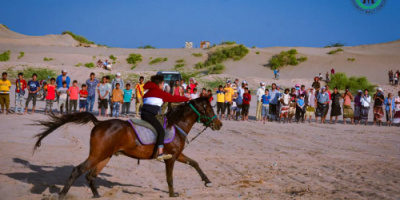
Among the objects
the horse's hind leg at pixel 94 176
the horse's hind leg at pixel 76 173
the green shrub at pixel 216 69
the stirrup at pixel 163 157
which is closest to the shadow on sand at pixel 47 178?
the horse's hind leg at pixel 94 176

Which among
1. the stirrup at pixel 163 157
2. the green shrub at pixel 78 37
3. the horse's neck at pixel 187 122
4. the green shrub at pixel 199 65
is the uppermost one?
the green shrub at pixel 78 37

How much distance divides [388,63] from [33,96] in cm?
5412

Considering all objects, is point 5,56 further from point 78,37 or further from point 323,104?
point 323,104

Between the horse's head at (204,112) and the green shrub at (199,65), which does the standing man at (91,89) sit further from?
the green shrub at (199,65)

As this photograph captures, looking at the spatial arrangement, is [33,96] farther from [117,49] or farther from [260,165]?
[117,49]

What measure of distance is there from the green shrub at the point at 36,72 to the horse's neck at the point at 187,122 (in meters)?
33.8

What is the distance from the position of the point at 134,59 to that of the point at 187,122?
6593 centimetres

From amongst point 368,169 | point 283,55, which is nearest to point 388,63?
point 283,55

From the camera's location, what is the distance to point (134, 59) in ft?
241

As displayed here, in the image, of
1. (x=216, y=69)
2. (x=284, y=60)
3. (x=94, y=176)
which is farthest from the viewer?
(x=284, y=60)

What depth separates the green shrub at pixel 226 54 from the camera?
6792cm

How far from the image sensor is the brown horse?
7.63 m

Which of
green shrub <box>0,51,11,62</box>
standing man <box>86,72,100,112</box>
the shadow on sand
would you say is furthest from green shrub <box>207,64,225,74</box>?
the shadow on sand

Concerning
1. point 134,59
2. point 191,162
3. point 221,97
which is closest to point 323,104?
point 221,97
